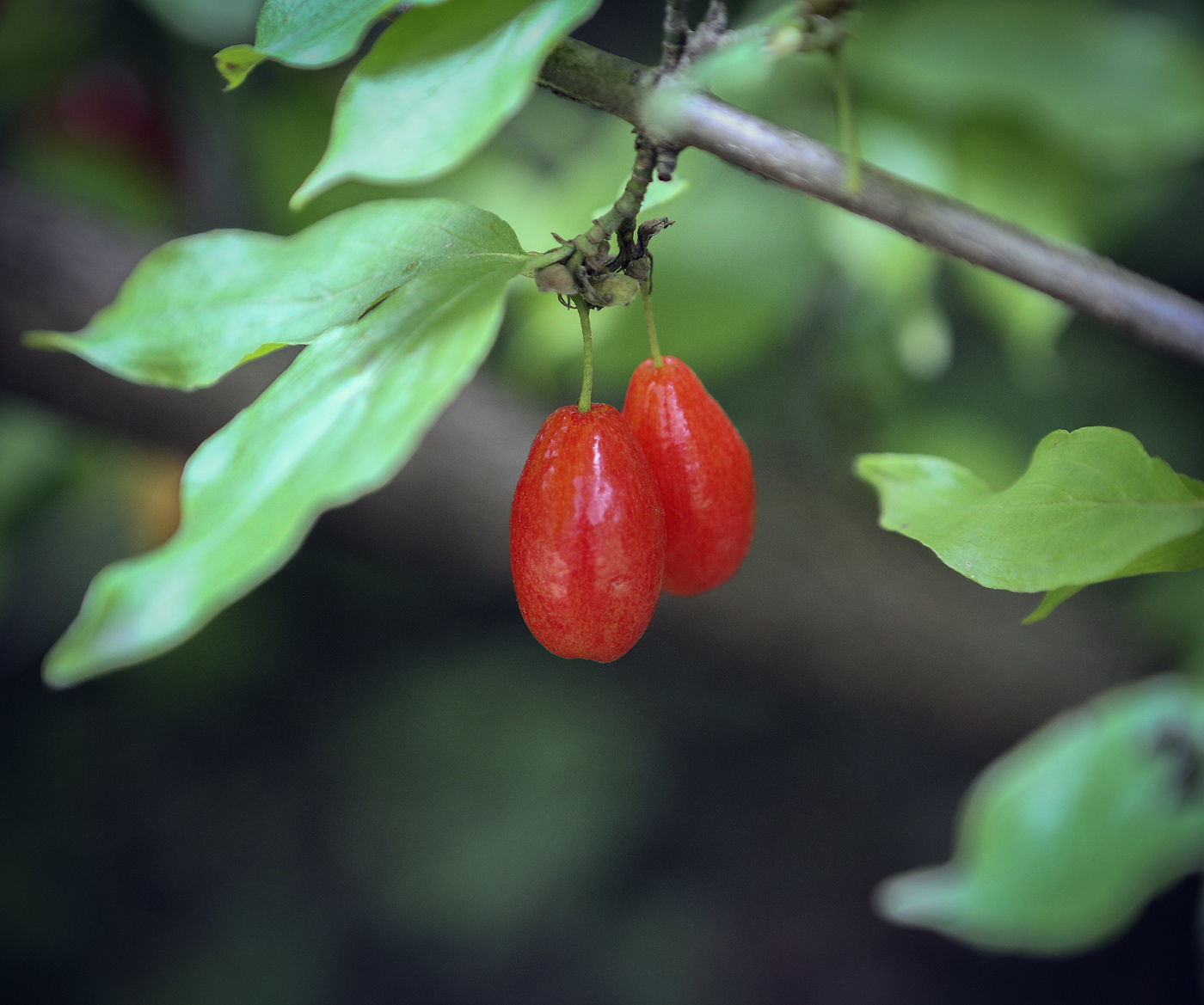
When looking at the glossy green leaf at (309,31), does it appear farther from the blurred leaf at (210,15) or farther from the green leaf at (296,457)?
the blurred leaf at (210,15)

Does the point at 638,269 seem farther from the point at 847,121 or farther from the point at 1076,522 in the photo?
the point at 1076,522

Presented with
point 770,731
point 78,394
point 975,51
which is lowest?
point 770,731

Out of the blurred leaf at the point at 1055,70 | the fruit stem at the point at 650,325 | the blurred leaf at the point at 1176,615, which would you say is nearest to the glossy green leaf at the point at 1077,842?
the fruit stem at the point at 650,325

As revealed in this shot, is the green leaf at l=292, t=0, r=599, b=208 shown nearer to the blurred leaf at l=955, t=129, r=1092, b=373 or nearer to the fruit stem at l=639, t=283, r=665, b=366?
the fruit stem at l=639, t=283, r=665, b=366

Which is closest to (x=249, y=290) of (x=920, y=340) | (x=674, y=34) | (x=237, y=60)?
(x=237, y=60)

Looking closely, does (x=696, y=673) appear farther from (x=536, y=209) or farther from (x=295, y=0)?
(x=295, y=0)

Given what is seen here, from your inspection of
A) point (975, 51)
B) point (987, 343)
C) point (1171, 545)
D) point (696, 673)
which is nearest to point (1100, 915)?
point (1171, 545)
